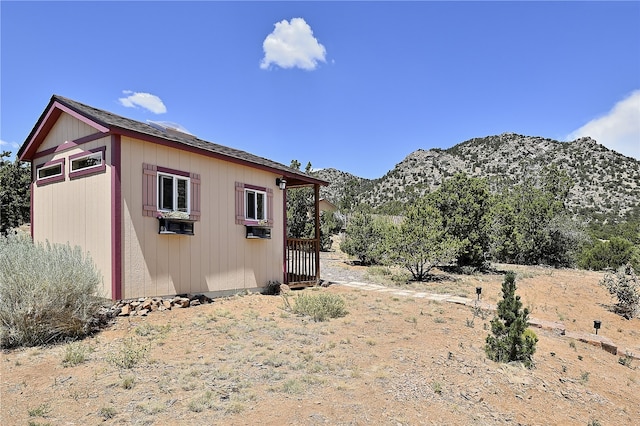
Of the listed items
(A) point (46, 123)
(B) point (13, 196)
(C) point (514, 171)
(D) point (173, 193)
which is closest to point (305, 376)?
(D) point (173, 193)

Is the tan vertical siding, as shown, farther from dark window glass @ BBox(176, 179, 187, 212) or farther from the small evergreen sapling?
the small evergreen sapling

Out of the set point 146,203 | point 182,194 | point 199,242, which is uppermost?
point 182,194

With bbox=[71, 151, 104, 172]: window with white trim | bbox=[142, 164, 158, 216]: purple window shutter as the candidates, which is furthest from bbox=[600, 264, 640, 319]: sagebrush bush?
bbox=[71, 151, 104, 172]: window with white trim

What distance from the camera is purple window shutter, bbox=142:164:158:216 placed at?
20.9 feet

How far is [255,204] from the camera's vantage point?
8703 millimetres

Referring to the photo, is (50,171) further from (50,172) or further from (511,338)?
(511,338)

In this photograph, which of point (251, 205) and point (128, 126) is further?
point (251, 205)

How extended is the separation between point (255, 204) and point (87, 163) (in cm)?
353

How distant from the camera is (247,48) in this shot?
11.5 metres

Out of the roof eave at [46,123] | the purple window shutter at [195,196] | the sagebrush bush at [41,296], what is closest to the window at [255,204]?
the purple window shutter at [195,196]

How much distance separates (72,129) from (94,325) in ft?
13.1

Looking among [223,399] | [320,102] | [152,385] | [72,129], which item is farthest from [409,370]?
[320,102]

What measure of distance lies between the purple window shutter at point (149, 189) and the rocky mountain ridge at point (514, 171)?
2257cm

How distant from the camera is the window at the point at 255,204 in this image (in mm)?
8539
